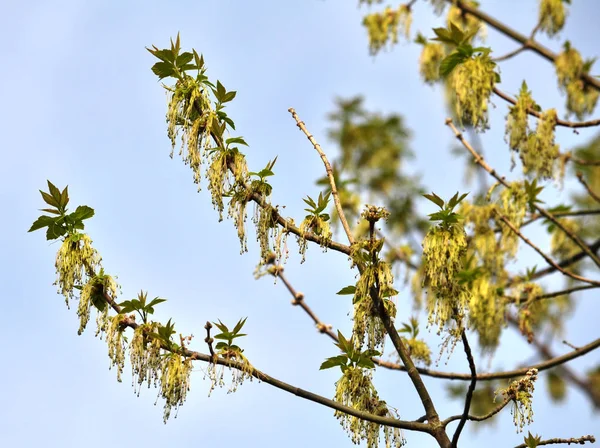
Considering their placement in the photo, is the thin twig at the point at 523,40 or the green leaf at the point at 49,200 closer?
the green leaf at the point at 49,200

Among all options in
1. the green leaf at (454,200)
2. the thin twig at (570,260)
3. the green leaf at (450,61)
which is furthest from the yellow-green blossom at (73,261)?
the thin twig at (570,260)

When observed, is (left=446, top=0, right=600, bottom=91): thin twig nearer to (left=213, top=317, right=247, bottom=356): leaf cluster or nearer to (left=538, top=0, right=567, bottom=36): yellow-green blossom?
(left=538, top=0, right=567, bottom=36): yellow-green blossom

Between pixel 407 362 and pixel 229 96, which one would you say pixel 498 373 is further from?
pixel 229 96

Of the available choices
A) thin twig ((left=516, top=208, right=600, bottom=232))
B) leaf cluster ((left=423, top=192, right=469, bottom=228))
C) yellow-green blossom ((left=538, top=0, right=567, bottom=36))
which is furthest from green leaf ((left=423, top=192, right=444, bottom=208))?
yellow-green blossom ((left=538, top=0, right=567, bottom=36))

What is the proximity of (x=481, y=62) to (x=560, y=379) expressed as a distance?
567cm

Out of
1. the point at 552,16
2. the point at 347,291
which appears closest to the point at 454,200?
the point at 347,291

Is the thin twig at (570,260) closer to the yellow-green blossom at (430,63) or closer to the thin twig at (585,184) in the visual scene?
the thin twig at (585,184)

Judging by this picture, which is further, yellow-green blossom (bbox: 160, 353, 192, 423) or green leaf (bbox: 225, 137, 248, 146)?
green leaf (bbox: 225, 137, 248, 146)

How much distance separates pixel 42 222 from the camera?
3111 mm

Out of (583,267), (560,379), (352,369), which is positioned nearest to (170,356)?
(352,369)

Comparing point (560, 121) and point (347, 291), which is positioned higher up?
point (560, 121)

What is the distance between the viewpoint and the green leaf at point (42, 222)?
3102 mm

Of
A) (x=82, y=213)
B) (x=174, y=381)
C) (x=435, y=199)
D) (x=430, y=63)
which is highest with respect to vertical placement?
(x=430, y=63)

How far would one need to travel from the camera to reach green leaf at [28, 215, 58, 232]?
3.10 meters
